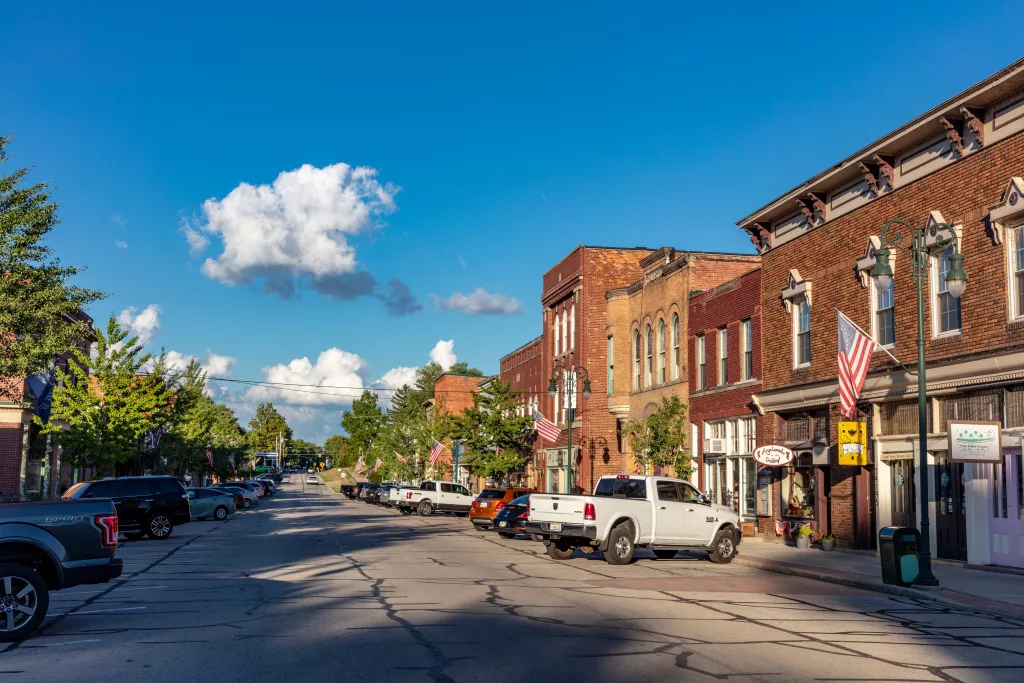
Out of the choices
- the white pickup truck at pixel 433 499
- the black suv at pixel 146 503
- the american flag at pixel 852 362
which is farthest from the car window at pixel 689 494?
the white pickup truck at pixel 433 499

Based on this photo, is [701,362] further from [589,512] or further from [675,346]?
[589,512]

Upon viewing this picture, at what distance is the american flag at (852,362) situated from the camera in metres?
23.8

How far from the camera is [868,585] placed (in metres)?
18.5

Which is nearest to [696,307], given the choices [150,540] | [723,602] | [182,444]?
[150,540]

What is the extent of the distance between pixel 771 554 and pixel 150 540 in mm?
18040

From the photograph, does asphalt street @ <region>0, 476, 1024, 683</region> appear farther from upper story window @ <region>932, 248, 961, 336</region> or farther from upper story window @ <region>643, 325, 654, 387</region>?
upper story window @ <region>643, 325, 654, 387</region>

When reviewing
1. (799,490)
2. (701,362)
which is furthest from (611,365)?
(799,490)

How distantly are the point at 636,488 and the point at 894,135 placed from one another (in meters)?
10.5

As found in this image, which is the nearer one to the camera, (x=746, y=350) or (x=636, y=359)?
(x=746, y=350)

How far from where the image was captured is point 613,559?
22359 mm

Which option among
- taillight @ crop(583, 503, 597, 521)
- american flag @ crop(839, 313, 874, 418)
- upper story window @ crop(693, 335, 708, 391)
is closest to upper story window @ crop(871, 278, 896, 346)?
american flag @ crop(839, 313, 874, 418)

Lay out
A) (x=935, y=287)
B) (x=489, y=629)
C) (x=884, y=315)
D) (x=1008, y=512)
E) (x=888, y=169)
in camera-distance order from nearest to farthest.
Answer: (x=489, y=629)
(x=1008, y=512)
(x=935, y=287)
(x=888, y=169)
(x=884, y=315)

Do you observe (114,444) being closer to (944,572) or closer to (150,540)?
(150,540)

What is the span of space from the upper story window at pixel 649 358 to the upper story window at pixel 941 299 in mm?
18739
